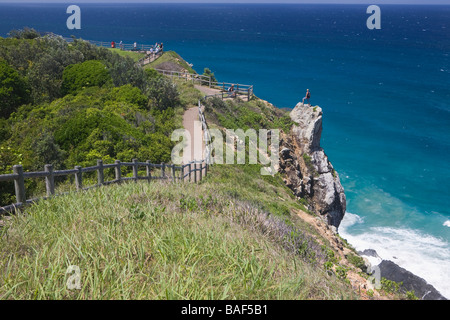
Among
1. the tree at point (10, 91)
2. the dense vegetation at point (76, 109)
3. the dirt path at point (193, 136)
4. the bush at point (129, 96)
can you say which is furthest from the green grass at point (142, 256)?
the tree at point (10, 91)

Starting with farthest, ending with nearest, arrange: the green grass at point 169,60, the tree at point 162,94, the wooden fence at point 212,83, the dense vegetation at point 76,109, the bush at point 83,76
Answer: the green grass at point 169,60 → the wooden fence at point 212,83 → the bush at point 83,76 → the tree at point 162,94 → the dense vegetation at point 76,109

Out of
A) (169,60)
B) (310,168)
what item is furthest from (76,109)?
(169,60)

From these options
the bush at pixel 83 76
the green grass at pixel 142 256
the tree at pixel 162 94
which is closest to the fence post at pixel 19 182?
the green grass at pixel 142 256

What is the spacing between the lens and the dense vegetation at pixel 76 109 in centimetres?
1567

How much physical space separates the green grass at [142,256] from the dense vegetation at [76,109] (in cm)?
486

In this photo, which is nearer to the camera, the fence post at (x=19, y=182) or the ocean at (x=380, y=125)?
the fence post at (x=19, y=182)

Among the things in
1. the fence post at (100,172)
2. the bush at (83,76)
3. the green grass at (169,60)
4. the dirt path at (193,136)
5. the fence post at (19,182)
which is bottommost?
the dirt path at (193,136)

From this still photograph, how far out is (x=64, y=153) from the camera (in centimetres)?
1606

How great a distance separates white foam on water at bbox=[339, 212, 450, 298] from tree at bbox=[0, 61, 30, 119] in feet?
91.4

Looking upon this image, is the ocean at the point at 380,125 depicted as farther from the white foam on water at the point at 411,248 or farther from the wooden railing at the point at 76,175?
the wooden railing at the point at 76,175

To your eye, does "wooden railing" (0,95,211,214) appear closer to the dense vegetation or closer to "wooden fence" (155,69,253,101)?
the dense vegetation

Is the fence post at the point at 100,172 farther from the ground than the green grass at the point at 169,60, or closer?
closer

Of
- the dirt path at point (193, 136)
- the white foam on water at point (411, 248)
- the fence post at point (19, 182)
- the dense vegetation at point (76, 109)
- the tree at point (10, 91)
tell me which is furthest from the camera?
the white foam on water at point (411, 248)

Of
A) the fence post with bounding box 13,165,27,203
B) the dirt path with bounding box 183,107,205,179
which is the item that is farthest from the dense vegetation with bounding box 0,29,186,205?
the fence post with bounding box 13,165,27,203
